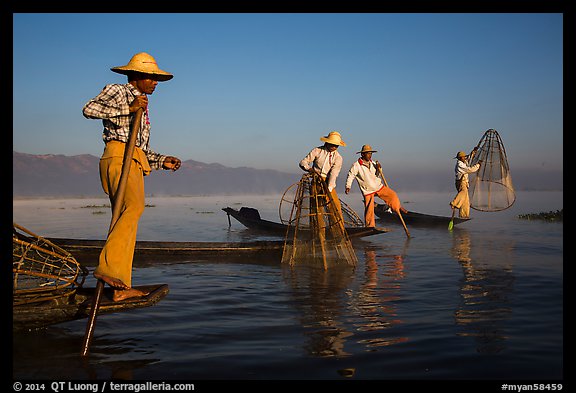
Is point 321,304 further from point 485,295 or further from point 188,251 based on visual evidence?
point 188,251

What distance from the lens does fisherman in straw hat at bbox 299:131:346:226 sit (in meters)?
9.19

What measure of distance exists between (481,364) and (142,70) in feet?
12.6

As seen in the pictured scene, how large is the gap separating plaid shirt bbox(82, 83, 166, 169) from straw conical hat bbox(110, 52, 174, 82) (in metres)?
0.17

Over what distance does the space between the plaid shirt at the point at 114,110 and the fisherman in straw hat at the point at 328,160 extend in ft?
17.0

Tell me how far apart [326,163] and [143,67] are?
546 centimetres

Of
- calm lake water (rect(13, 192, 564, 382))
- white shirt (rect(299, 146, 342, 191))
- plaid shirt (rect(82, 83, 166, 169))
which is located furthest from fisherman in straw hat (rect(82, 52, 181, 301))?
white shirt (rect(299, 146, 342, 191))

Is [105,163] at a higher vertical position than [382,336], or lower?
higher

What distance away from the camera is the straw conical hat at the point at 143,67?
Answer: 4.35 metres

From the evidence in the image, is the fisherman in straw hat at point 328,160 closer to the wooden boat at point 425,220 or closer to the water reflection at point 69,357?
the water reflection at point 69,357

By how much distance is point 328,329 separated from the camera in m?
4.34

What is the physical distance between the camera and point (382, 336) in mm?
4082

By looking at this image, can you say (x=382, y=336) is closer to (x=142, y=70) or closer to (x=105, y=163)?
(x=105, y=163)

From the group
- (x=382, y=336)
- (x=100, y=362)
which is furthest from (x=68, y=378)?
(x=382, y=336)

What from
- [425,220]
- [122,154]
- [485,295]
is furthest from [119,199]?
[425,220]
